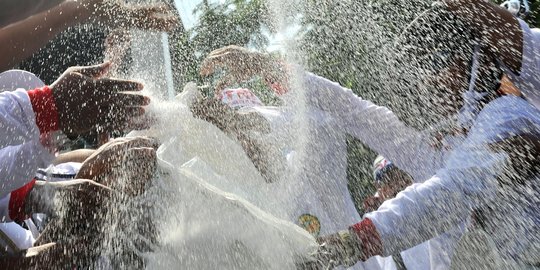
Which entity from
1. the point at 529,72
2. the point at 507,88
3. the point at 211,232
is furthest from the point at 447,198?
the point at 211,232

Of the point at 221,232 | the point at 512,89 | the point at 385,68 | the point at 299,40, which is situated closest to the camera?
the point at 221,232

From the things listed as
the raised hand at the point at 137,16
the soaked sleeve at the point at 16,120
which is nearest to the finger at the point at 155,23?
the raised hand at the point at 137,16

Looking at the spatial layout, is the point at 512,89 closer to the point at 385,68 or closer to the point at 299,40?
the point at 385,68

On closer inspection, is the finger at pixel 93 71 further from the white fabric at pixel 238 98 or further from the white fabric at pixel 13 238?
the white fabric at pixel 238 98

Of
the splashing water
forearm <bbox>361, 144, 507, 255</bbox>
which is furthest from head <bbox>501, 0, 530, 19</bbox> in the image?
the splashing water

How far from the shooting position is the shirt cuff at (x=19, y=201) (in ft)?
7.15

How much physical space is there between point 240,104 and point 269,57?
0.36m

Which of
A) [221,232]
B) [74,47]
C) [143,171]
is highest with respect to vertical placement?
[143,171]

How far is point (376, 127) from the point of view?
3.16 meters

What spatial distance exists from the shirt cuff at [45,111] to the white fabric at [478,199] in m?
0.99

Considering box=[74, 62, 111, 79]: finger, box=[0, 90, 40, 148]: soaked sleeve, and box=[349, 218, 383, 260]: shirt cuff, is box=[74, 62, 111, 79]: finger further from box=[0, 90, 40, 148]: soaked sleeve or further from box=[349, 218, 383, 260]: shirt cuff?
box=[349, 218, 383, 260]: shirt cuff

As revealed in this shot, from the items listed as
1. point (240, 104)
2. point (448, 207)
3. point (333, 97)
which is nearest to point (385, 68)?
point (333, 97)

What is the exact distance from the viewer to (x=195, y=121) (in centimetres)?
256

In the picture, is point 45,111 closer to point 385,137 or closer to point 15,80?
point 15,80
